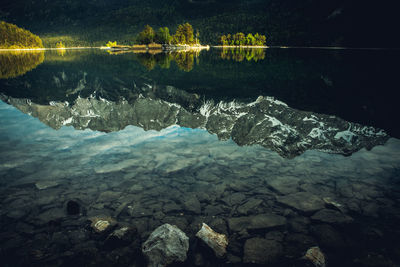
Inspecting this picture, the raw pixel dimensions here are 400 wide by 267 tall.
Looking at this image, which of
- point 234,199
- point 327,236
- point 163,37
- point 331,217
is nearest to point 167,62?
point 234,199

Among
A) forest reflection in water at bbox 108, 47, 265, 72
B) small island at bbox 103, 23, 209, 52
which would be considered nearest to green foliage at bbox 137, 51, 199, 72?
forest reflection in water at bbox 108, 47, 265, 72

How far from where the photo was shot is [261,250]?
6.44 meters

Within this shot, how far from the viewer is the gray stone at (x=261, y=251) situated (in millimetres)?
6133

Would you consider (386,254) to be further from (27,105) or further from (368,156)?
(27,105)

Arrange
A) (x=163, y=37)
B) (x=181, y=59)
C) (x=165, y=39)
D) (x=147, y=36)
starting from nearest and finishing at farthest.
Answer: (x=181, y=59), (x=163, y=37), (x=165, y=39), (x=147, y=36)

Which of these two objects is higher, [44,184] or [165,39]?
[165,39]

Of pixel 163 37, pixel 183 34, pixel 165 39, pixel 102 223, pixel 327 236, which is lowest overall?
pixel 327 236

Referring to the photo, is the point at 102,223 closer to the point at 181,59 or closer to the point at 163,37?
the point at 181,59

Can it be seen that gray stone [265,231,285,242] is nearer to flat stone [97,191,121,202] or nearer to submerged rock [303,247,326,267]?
submerged rock [303,247,326,267]

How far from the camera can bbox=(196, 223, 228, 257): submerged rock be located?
622cm

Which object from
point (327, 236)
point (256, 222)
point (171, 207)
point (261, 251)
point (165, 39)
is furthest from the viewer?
point (165, 39)

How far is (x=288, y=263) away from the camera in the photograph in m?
5.98

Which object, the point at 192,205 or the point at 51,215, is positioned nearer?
the point at 51,215

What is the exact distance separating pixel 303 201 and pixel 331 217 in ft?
3.56
